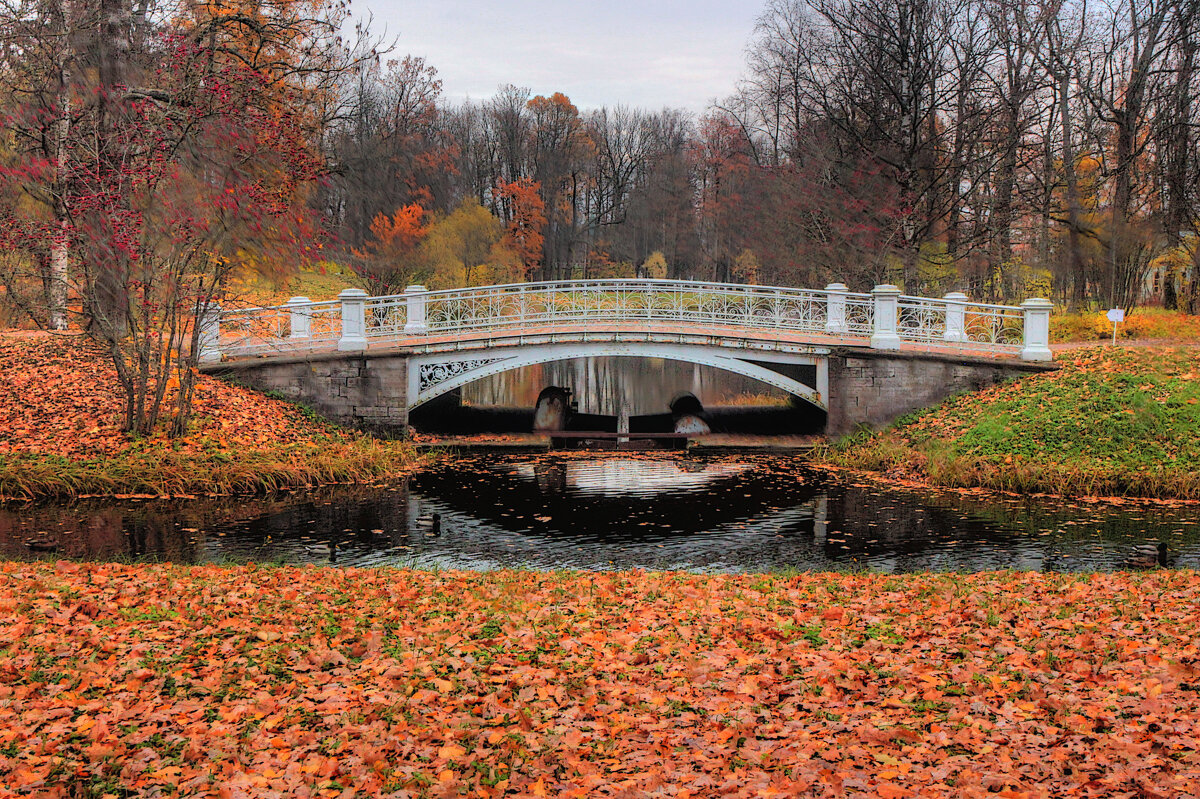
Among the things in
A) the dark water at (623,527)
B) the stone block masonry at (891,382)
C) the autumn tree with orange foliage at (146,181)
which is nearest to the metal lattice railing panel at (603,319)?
the stone block masonry at (891,382)

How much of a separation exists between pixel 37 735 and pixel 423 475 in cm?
1222

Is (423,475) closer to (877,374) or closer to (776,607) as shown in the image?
(877,374)

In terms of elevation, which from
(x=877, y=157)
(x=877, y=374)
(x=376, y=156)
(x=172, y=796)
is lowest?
(x=172, y=796)

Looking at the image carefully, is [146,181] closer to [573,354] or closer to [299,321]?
[299,321]

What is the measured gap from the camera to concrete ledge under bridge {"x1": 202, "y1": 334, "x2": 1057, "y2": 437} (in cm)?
1834

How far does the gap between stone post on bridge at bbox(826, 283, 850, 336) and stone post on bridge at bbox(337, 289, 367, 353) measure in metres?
9.29

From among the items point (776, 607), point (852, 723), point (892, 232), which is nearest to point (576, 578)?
point (776, 607)

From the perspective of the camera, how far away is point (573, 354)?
63.7ft

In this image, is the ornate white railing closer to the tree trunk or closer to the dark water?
the dark water

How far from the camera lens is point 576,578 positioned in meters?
8.70

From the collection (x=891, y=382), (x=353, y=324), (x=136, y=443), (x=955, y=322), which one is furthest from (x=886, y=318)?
(x=136, y=443)

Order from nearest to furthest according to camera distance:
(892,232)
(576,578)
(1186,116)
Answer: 1. (576,578)
2. (1186,116)
3. (892,232)

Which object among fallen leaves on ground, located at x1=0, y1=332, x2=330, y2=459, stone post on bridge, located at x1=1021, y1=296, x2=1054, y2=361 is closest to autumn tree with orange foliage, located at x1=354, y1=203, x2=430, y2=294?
fallen leaves on ground, located at x1=0, y1=332, x2=330, y2=459

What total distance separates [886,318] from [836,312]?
60.4 inches
